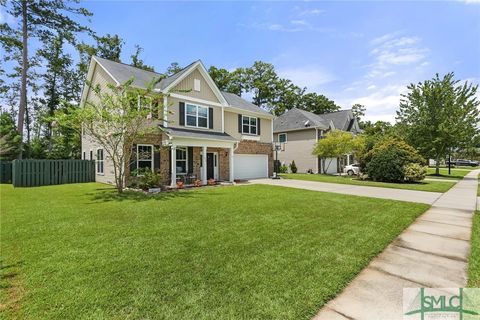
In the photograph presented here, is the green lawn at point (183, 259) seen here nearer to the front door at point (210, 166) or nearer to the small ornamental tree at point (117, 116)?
the small ornamental tree at point (117, 116)

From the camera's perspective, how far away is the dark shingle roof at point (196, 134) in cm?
1346

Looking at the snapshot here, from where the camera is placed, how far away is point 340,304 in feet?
9.42

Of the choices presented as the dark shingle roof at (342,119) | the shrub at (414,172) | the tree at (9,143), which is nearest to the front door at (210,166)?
the shrub at (414,172)

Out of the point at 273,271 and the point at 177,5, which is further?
the point at 177,5

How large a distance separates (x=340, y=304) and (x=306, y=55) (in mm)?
12551

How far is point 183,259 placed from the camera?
4.04 m

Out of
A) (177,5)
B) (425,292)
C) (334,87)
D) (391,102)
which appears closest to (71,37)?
(177,5)

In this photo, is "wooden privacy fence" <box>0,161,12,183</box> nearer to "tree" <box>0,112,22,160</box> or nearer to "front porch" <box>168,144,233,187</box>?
"tree" <box>0,112,22,160</box>

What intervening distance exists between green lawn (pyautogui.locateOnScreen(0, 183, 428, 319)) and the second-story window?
473 inches

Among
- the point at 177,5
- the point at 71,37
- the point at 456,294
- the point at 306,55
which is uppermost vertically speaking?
the point at 71,37

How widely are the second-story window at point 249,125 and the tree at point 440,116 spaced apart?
671 inches

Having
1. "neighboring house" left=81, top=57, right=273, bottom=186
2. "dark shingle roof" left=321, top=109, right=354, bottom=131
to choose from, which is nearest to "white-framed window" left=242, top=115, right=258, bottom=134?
"neighboring house" left=81, top=57, right=273, bottom=186

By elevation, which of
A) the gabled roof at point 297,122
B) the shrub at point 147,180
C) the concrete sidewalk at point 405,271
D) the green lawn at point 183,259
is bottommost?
the concrete sidewalk at point 405,271

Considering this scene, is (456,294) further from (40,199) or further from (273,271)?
(40,199)
